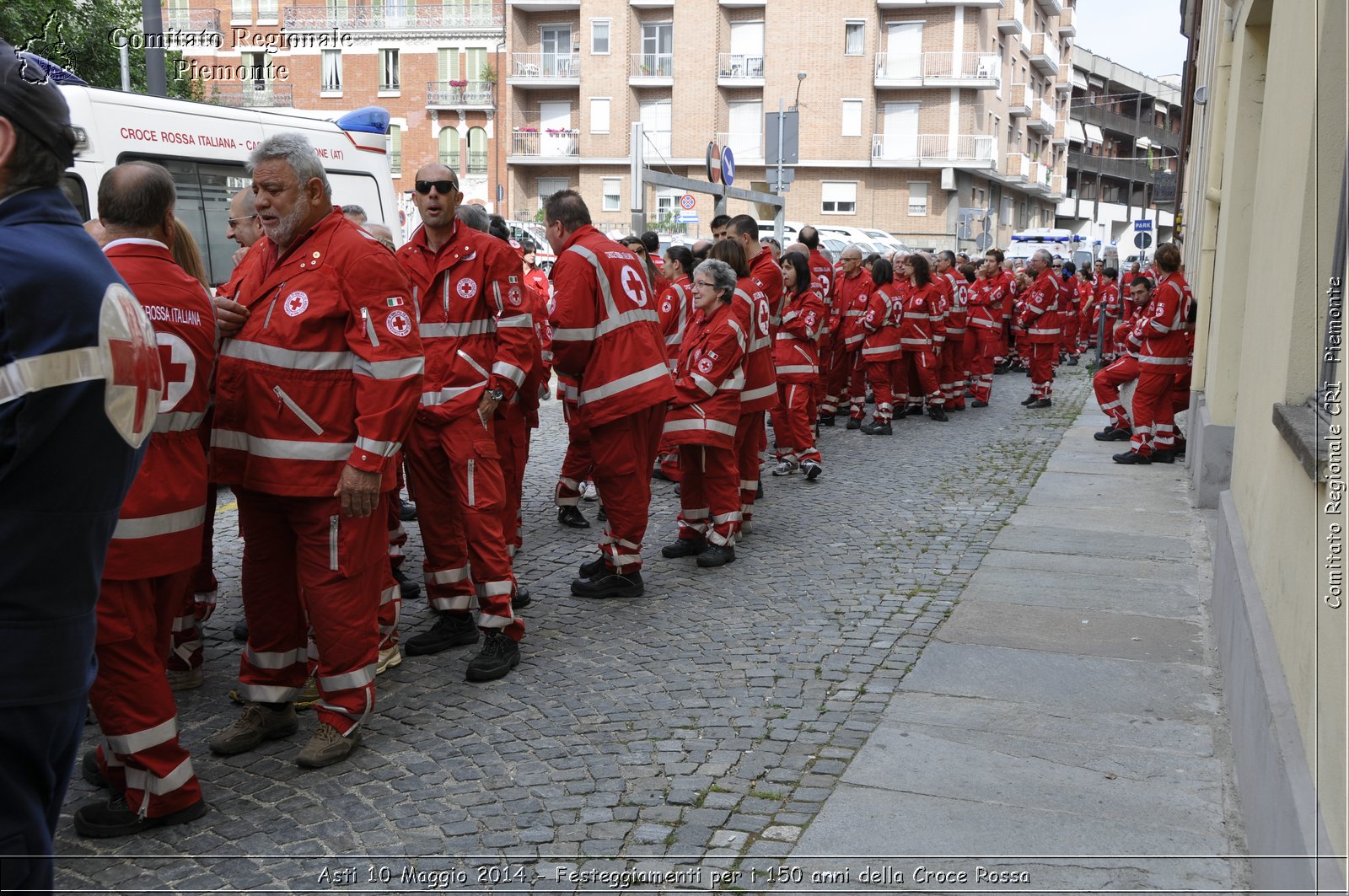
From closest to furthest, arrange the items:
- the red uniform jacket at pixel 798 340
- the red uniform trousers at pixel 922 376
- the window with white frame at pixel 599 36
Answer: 1. the red uniform jacket at pixel 798 340
2. the red uniform trousers at pixel 922 376
3. the window with white frame at pixel 599 36

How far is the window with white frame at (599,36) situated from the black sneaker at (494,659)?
5277 centimetres

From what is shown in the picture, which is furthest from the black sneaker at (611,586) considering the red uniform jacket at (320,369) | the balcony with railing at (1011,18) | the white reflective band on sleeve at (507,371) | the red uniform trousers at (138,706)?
the balcony with railing at (1011,18)

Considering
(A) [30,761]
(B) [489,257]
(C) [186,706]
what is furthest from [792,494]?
(A) [30,761]

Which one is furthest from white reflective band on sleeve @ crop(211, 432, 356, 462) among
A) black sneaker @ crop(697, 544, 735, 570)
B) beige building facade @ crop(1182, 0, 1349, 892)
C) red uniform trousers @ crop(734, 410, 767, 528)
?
red uniform trousers @ crop(734, 410, 767, 528)

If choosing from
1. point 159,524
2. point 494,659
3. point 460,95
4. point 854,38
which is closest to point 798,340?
point 494,659

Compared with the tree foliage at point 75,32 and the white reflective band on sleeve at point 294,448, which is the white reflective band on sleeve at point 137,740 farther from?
the tree foliage at point 75,32

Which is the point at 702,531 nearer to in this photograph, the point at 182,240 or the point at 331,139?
the point at 182,240

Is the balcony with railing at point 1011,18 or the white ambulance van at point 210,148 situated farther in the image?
the balcony with railing at point 1011,18

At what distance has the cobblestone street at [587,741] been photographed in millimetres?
3812

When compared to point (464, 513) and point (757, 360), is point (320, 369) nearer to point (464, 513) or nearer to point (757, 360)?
point (464, 513)

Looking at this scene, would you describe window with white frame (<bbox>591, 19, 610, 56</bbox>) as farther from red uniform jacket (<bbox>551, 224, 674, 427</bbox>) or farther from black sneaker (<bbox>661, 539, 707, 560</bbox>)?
red uniform jacket (<bbox>551, 224, 674, 427</bbox>)

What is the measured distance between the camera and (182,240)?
495 cm

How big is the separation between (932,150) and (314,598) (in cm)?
5220

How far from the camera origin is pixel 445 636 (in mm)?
6039
